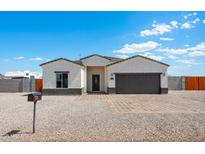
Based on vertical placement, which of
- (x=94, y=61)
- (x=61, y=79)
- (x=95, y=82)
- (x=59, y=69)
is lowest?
(x=95, y=82)

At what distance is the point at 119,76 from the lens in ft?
69.5

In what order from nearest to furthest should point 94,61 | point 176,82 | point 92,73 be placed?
point 94,61, point 92,73, point 176,82

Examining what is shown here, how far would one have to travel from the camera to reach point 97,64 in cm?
2352

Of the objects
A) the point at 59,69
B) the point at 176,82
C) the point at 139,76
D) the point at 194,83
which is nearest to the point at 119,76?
the point at 139,76

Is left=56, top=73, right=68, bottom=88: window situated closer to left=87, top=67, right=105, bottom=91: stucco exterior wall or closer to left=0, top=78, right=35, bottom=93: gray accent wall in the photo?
left=87, top=67, right=105, bottom=91: stucco exterior wall

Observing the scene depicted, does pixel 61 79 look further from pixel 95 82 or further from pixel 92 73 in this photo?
pixel 95 82

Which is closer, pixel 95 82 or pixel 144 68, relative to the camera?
pixel 144 68

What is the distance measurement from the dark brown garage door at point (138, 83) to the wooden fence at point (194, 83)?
28.7ft

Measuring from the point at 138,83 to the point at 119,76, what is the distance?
206 cm

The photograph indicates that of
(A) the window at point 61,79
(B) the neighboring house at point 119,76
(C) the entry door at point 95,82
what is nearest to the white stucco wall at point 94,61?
(C) the entry door at point 95,82

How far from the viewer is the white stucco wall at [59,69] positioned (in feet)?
67.3

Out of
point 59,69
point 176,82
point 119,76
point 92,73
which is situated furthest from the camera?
point 176,82
